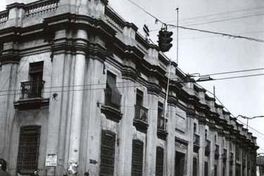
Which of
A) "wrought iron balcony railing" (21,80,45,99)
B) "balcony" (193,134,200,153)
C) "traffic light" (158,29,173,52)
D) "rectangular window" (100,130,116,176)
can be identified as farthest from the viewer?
"balcony" (193,134,200,153)

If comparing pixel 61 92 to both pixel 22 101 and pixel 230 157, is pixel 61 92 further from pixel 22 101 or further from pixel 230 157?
pixel 230 157

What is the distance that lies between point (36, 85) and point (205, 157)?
17.7m

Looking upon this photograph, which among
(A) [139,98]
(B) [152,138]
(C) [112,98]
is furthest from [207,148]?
(C) [112,98]

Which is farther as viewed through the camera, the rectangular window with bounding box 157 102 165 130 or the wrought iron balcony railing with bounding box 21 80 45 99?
the rectangular window with bounding box 157 102 165 130

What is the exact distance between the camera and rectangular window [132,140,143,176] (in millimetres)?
22625

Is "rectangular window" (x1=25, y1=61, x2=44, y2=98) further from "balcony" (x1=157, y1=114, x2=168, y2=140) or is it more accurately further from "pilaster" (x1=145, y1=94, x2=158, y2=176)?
"balcony" (x1=157, y1=114, x2=168, y2=140)

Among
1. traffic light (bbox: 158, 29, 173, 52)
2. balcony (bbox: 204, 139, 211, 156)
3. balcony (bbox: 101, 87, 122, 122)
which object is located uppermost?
traffic light (bbox: 158, 29, 173, 52)

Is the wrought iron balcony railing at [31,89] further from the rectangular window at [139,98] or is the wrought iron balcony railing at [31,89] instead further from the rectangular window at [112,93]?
the rectangular window at [139,98]

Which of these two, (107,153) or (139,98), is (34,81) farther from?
(139,98)

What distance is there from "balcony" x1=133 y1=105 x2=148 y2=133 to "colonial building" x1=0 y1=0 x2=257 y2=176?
Result: 0.06 meters

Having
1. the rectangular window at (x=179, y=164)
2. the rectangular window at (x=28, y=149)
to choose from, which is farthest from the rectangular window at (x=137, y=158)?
the rectangular window at (x=179, y=164)

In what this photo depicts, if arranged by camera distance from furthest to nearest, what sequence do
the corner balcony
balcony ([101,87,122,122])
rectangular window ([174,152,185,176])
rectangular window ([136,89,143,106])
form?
rectangular window ([174,152,185,176]) → rectangular window ([136,89,143,106]) → balcony ([101,87,122,122]) → the corner balcony

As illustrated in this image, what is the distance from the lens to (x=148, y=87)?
2477cm

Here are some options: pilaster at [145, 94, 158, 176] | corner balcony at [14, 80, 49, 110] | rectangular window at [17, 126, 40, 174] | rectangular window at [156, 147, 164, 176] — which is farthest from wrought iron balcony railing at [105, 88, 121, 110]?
rectangular window at [156, 147, 164, 176]
